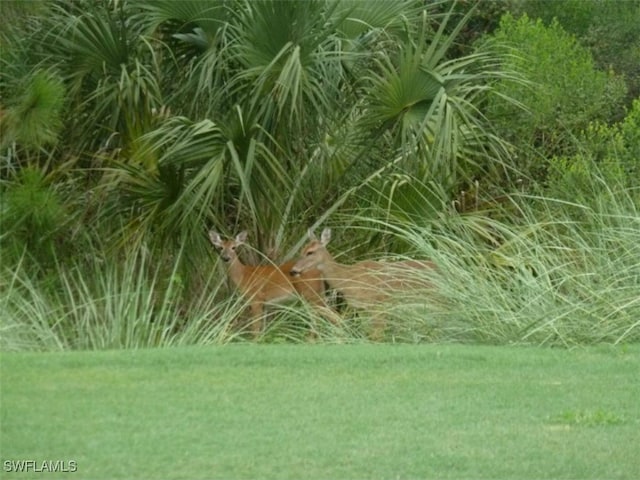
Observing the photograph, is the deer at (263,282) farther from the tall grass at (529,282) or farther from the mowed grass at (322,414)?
the mowed grass at (322,414)

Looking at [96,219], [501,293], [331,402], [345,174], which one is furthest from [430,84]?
[331,402]

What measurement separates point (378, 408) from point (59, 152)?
819 cm

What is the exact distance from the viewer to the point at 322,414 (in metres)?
7.16

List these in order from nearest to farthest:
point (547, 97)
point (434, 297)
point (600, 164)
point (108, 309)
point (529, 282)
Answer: point (108, 309), point (529, 282), point (434, 297), point (600, 164), point (547, 97)

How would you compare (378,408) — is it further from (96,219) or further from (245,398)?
(96,219)

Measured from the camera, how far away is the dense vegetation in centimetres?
1142

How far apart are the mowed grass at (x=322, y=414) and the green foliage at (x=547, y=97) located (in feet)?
25.5

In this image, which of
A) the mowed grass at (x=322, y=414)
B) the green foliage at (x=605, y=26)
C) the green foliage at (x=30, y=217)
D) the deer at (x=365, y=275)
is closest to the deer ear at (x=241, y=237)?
the deer at (x=365, y=275)

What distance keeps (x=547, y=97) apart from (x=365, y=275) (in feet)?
16.5

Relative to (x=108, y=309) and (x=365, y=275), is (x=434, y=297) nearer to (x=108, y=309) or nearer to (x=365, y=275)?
(x=365, y=275)

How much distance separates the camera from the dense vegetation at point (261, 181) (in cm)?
1142

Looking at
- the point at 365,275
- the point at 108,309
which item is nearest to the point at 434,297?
the point at 365,275

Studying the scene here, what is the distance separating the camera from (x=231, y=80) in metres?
13.1

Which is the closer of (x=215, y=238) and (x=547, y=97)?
(x=215, y=238)
